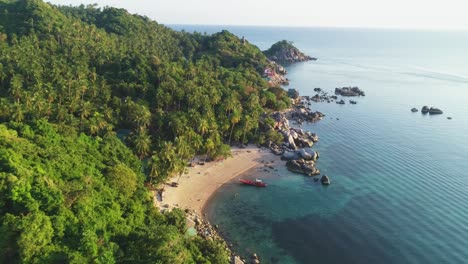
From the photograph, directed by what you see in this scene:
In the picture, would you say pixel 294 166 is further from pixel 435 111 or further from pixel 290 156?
pixel 435 111

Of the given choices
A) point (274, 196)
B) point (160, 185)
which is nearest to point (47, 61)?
point (160, 185)

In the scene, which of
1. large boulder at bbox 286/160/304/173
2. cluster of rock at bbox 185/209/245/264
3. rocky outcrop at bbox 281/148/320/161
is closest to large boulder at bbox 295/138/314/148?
rocky outcrop at bbox 281/148/320/161

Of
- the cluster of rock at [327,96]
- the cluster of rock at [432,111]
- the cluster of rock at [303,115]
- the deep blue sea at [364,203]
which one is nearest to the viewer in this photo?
the deep blue sea at [364,203]

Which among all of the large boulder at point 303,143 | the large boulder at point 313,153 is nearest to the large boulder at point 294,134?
the large boulder at point 303,143

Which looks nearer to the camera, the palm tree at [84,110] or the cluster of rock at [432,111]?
the palm tree at [84,110]

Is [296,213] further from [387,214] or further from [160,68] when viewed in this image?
[160,68]

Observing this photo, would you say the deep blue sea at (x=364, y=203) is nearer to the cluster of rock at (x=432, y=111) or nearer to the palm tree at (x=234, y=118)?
the palm tree at (x=234, y=118)
